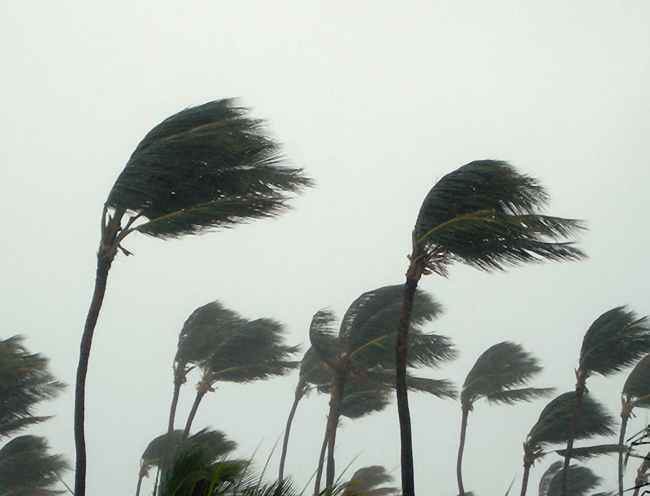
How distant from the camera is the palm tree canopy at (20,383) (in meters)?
16.5

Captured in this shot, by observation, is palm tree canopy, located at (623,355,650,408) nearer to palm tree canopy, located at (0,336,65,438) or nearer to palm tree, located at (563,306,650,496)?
palm tree, located at (563,306,650,496)

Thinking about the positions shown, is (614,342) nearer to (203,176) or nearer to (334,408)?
(334,408)

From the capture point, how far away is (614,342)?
901 inches

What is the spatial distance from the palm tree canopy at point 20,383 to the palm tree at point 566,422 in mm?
17666

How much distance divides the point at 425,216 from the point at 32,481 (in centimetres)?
2197

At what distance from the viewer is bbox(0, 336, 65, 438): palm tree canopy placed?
54.1 feet

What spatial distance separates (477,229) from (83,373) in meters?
7.11

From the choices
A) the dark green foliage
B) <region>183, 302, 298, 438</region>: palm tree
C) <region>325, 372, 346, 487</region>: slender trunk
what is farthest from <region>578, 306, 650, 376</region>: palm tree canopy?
the dark green foliage

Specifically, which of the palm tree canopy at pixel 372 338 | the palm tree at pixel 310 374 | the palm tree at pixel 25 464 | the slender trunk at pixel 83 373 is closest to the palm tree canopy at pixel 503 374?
the palm tree at pixel 310 374

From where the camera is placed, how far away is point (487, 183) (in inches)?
492

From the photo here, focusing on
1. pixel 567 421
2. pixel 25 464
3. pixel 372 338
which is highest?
pixel 372 338

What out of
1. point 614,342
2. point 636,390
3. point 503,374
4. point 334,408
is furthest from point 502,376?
point 334,408

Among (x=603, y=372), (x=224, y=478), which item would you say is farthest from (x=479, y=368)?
(x=224, y=478)

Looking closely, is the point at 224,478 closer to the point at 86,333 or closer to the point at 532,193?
the point at 86,333
